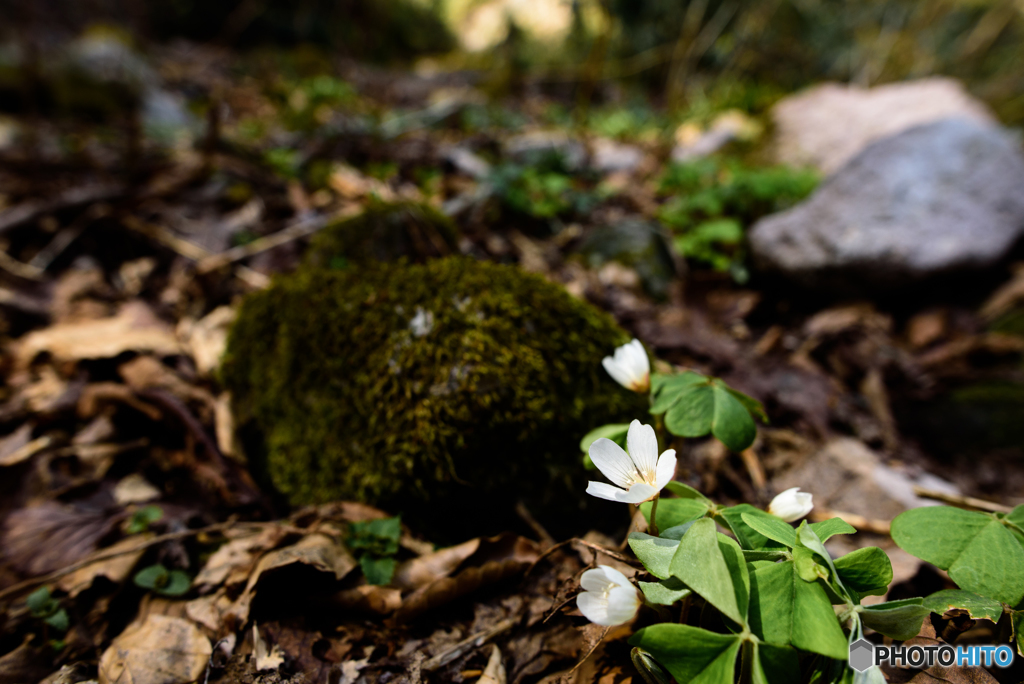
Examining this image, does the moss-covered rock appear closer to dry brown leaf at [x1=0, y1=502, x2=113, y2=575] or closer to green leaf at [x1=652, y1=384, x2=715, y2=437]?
green leaf at [x1=652, y1=384, x2=715, y2=437]

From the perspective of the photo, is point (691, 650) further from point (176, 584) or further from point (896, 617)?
point (176, 584)

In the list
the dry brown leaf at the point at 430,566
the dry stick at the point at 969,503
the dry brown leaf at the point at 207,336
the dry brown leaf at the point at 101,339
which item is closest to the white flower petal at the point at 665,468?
the dry brown leaf at the point at 430,566

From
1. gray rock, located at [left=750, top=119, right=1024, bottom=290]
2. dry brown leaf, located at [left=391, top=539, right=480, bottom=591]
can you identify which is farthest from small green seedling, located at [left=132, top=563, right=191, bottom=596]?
gray rock, located at [left=750, top=119, right=1024, bottom=290]

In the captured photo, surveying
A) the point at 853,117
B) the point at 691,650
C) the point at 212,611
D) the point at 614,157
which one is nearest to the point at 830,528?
the point at 691,650

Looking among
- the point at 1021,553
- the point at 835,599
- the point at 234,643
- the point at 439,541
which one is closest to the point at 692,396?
the point at 835,599

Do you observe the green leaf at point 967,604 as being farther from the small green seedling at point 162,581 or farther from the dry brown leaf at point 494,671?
the small green seedling at point 162,581

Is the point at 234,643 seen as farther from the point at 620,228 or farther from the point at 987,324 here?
the point at 987,324

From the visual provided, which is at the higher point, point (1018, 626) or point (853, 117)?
point (853, 117)
